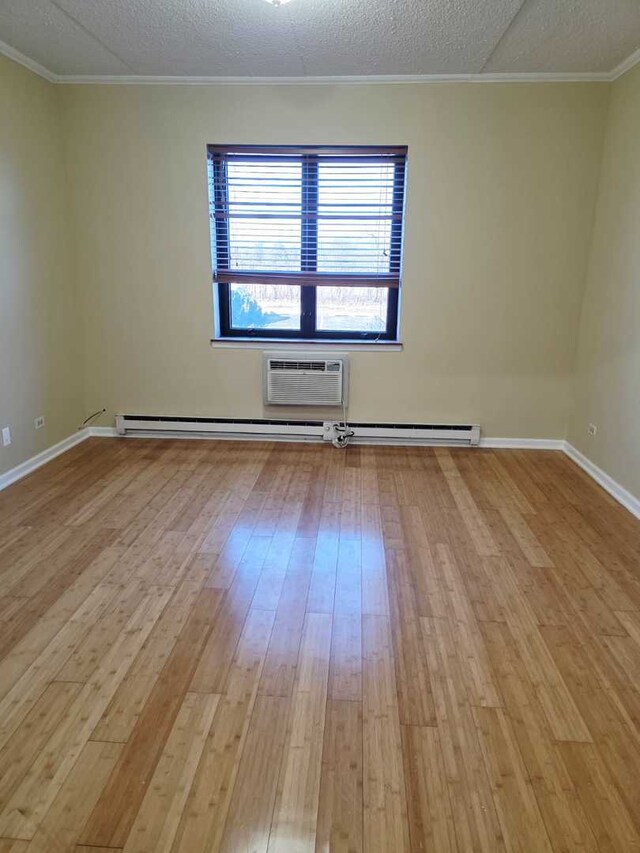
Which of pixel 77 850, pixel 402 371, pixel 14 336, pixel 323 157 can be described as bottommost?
pixel 77 850

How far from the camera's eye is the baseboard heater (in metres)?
4.27

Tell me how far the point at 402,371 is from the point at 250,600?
246 centimetres

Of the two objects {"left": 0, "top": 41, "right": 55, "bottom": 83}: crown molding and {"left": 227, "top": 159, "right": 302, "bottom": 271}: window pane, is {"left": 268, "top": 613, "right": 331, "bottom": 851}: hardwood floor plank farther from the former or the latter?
{"left": 0, "top": 41, "right": 55, "bottom": 83}: crown molding

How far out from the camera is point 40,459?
380 cm

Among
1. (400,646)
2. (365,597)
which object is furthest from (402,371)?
(400,646)

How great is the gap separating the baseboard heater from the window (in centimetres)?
73

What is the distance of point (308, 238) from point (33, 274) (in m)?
2.01

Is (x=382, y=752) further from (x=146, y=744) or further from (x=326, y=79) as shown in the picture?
(x=326, y=79)

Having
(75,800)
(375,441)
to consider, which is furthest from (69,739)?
(375,441)

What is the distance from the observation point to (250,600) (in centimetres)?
228

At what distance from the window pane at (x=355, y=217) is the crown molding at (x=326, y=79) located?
1.78 ft

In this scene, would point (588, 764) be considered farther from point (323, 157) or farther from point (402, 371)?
point (323, 157)

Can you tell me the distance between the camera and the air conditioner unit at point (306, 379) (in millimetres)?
4152

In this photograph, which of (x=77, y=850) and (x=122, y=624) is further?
(x=122, y=624)
